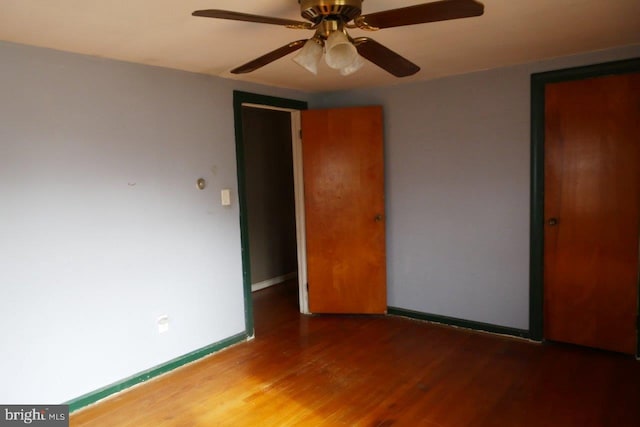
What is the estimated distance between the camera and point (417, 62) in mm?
3037

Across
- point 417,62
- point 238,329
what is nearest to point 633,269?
point 417,62

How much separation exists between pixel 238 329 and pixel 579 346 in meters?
2.57

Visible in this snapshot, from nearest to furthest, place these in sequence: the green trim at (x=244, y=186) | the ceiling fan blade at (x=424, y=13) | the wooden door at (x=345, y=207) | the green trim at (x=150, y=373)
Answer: the ceiling fan blade at (x=424, y=13) < the green trim at (x=150, y=373) < the green trim at (x=244, y=186) < the wooden door at (x=345, y=207)

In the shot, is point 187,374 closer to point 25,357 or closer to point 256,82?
point 25,357

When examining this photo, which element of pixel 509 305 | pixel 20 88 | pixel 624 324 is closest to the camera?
pixel 20 88

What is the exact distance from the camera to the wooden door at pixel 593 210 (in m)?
2.85

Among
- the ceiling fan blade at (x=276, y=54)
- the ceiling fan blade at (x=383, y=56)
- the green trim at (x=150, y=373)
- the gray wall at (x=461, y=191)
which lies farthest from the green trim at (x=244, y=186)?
the ceiling fan blade at (x=383, y=56)

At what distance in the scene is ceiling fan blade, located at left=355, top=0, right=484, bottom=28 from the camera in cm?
145

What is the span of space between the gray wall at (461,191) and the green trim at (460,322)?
4cm

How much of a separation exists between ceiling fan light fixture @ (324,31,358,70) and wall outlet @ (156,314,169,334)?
2.10 m

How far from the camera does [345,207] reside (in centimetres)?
393

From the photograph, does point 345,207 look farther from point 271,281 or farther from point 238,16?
point 238,16

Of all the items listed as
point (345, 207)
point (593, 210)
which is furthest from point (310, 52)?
point (593, 210)

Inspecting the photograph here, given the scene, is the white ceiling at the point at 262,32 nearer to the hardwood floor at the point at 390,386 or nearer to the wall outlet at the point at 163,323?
the wall outlet at the point at 163,323
